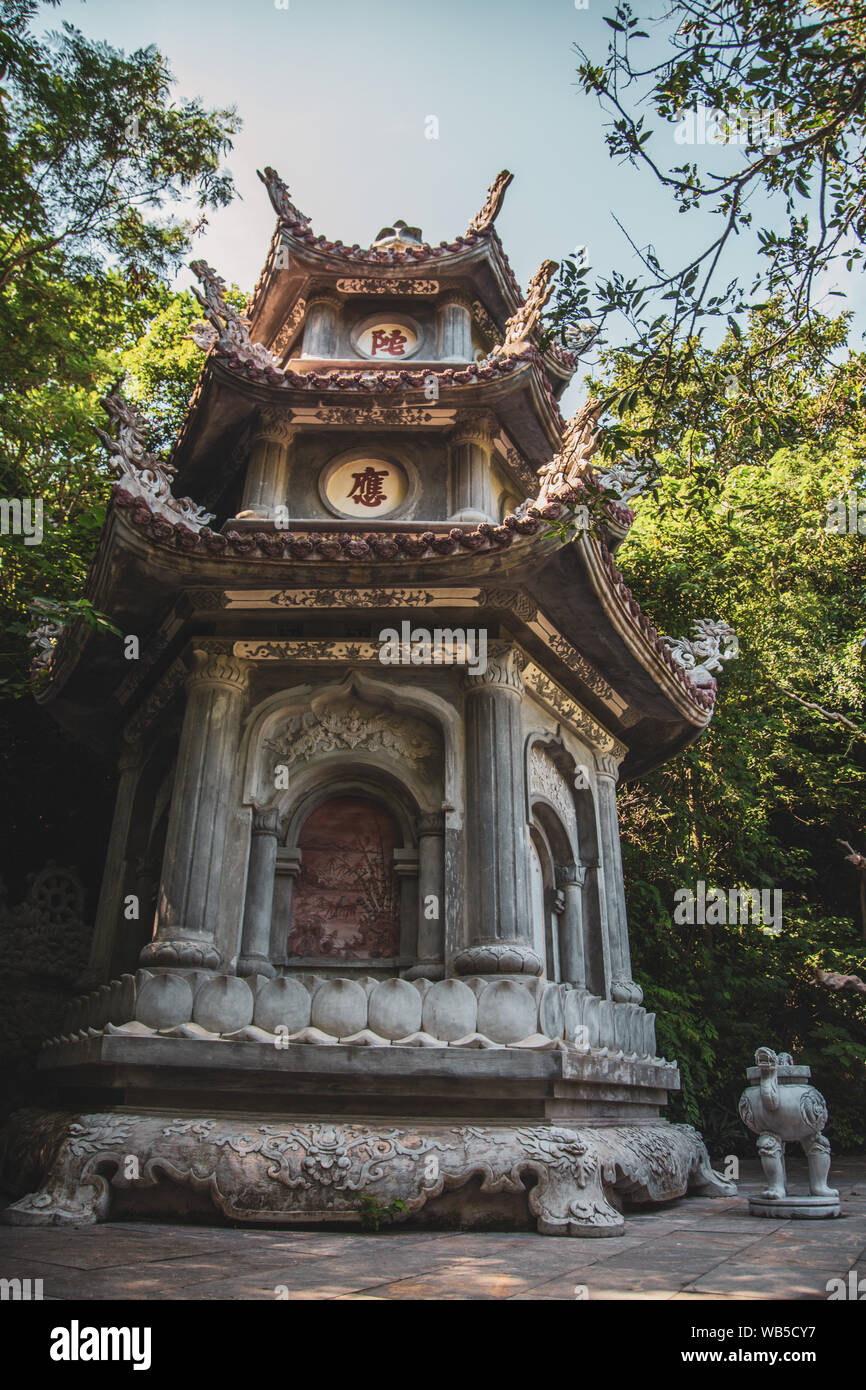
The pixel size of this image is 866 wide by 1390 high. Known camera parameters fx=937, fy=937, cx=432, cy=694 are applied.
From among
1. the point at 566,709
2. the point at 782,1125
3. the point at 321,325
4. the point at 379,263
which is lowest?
the point at 782,1125

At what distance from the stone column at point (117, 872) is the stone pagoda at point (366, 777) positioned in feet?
0.15

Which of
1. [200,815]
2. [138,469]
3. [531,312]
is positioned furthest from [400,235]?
[200,815]

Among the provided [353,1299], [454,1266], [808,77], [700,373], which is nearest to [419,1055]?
[454,1266]

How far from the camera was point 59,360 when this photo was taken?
1271 cm

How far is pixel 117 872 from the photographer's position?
35.0 feet

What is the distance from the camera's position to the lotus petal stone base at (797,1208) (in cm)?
717

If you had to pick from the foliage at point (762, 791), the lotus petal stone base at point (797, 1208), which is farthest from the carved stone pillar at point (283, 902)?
the foliage at point (762, 791)

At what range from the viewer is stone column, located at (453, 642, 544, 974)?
7966mm

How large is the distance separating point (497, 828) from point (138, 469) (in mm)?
4701

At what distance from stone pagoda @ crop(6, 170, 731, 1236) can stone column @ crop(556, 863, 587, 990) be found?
5 cm

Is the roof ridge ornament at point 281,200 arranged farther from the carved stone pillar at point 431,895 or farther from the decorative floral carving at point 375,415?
the carved stone pillar at point 431,895

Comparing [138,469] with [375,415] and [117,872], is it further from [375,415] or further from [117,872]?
[117,872]

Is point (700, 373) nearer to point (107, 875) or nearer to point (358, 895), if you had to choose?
point (358, 895)

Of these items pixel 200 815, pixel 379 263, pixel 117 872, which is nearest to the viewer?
pixel 200 815
